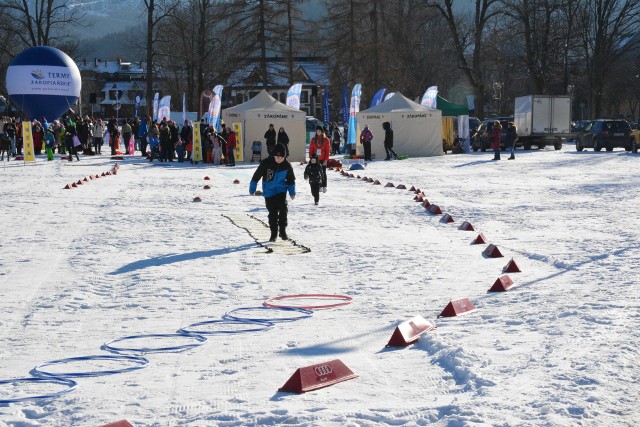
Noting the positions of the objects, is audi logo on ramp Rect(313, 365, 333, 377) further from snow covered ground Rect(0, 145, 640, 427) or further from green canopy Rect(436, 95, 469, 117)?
green canopy Rect(436, 95, 469, 117)

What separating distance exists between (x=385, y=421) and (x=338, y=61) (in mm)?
57420

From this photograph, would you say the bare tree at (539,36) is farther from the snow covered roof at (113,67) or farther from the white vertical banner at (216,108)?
the snow covered roof at (113,67)

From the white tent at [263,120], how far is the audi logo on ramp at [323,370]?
30.8m

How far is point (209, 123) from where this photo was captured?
38562 mm

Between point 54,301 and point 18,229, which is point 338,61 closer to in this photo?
point 18,229

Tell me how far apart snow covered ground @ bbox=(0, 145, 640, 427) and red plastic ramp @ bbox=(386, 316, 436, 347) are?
0.08 meters

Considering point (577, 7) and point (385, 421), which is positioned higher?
point (577, 7)

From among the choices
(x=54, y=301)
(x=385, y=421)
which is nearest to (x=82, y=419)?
(x=385, y=421)

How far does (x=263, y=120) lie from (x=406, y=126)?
21.6ft

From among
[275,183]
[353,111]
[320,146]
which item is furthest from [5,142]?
[275,183]

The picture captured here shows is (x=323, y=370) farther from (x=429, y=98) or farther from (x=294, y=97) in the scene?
(x=429, y=98)

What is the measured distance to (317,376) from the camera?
5.80 meters

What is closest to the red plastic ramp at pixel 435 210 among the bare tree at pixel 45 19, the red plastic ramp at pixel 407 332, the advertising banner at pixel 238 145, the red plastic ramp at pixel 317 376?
the red plastic ramp at pixel 407 332

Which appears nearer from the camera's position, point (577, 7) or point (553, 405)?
point (553, 405)
